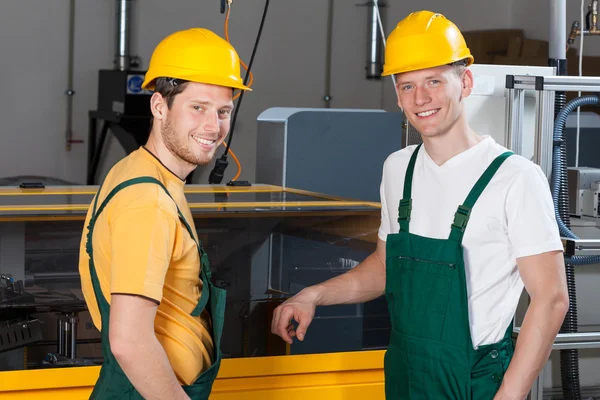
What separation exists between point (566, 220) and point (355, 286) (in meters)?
0.86

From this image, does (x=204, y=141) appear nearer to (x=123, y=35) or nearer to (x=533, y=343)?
(x=533, y=343)

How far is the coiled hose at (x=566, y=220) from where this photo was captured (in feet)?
7.30

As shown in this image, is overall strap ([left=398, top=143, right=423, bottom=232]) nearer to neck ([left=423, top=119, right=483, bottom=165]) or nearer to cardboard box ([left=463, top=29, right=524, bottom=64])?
neck ([left=423, top=119, right=483, bottom=165])

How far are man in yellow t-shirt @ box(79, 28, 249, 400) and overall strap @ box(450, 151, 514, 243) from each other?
16.5 inches

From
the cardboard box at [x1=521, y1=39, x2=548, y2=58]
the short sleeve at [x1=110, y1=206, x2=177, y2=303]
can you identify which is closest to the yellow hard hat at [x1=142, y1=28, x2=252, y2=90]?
the short sleeve at [x1=110, y1=206, x2=177, y2=303]

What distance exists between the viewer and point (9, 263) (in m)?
1.89

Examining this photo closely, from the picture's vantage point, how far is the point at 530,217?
1415 mm

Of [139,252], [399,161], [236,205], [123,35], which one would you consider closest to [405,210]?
[399,161]

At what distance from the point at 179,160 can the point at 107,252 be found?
0.19 m

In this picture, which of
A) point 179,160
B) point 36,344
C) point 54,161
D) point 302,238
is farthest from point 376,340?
point 54,161

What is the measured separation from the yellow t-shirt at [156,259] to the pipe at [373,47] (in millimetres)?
4960

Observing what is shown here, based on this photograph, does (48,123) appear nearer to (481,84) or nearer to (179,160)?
(481,84)

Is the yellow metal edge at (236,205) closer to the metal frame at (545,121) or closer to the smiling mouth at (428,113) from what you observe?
the metal frame at (545,121)

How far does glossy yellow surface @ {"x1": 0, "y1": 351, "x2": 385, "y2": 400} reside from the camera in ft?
5.93
